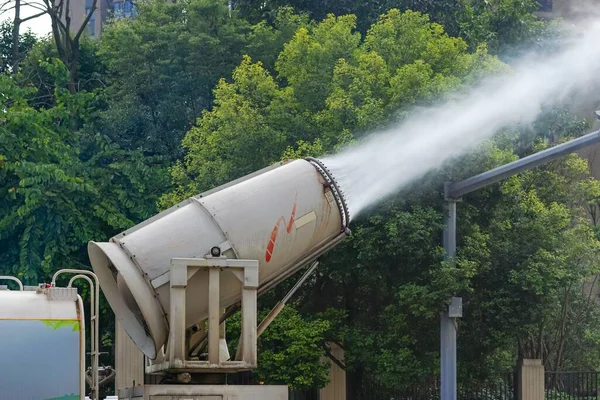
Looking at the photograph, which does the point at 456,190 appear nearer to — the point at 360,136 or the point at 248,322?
the point at 360,136

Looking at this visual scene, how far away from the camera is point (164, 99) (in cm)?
3912

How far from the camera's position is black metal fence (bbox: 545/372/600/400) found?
3388 cm

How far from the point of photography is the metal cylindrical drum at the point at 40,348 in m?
11.6

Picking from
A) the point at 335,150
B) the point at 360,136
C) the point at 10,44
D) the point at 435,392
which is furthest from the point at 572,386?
the point at 10,44

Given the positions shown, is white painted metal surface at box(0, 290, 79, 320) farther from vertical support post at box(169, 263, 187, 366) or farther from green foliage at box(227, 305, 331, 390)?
green foliage at box(227, 305, 331, 390)

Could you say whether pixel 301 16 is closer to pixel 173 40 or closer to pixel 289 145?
pixel 173 40

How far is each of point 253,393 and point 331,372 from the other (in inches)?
704

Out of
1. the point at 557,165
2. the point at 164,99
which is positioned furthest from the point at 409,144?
the point at 164,99

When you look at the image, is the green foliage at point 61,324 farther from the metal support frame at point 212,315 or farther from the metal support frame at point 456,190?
the metal support frame at point 456,190

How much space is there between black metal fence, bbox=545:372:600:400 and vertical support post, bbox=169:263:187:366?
22.4 metres

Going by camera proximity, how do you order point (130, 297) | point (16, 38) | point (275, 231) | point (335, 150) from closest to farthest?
point (130, 297) < point (275, 231) < point (335, 150) < point (16, 38)

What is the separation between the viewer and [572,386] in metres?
34.8

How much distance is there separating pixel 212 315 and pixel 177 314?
36cm

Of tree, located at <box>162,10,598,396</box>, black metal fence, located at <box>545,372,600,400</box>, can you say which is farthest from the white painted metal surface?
black metal fence, located at <box>545,372,600,400</box>
